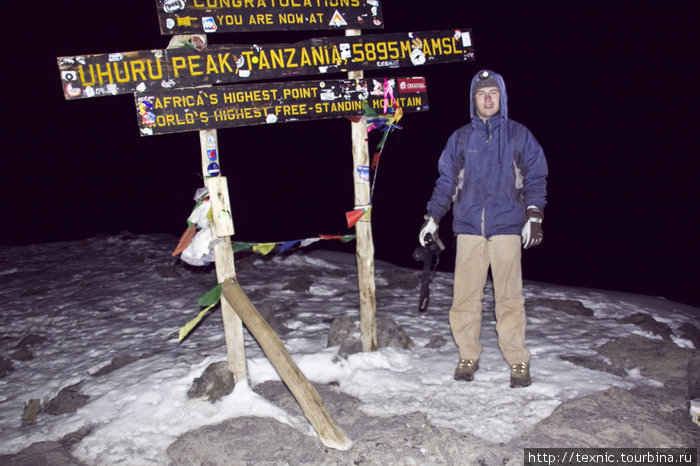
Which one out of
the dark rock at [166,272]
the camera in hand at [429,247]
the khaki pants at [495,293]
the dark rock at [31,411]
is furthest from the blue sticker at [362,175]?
the dark rock at [166,272]

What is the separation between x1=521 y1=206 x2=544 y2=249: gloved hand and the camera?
3.72 metres

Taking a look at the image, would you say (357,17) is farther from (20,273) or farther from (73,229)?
(73,229)

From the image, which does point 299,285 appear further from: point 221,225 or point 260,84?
point 260,84

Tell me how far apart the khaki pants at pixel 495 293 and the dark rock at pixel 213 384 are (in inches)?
72.1

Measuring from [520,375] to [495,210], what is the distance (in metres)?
1.27

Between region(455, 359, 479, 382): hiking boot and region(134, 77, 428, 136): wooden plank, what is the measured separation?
2.16 meters

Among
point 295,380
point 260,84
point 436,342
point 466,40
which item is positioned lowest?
point 436,342

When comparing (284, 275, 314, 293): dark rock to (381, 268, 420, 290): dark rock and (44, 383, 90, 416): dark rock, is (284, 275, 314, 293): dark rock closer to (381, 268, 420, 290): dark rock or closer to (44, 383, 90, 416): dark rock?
(381, 268, 420, 290): dark rock

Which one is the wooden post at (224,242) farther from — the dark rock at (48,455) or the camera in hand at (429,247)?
the camera in hand at (429,247)

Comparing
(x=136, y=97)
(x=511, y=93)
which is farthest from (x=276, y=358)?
(x=511, y=93)

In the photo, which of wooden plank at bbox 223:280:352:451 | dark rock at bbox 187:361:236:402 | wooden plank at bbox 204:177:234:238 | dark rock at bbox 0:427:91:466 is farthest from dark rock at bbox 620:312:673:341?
dark rock at bbox 0:427:91:466

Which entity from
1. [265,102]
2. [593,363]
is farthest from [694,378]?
[265,102]

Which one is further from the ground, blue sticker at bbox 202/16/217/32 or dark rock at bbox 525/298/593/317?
blue sticker at bbox 202/16/217/32

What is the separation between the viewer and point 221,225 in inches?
147
